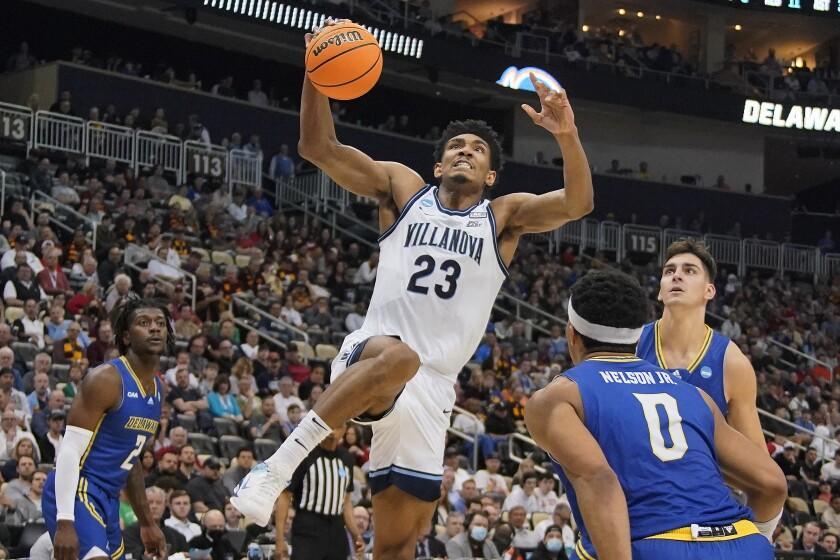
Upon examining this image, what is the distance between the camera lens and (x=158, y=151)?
25.2m

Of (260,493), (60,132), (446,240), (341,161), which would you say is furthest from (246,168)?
(260,493)

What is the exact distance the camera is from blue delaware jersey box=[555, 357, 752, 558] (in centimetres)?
506

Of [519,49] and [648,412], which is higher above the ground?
[519,49]

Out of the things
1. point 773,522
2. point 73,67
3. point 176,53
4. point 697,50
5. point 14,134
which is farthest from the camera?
point 697,50

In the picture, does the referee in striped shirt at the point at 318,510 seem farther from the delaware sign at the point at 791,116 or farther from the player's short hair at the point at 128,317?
the delaware sign at the point at 791,116

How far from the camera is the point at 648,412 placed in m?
5.13

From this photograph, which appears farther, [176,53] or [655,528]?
[176,53]

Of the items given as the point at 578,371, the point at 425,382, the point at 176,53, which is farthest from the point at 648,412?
the point at 176,53

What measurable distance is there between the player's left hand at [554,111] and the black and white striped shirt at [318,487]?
5.01 metres

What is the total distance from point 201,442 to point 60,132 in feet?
35.3

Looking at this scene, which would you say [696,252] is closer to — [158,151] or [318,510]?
[318,510]

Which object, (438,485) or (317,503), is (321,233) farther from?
(438,485)

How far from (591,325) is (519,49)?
28.8 m

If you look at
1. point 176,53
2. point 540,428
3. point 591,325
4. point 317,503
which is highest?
point 176,53
